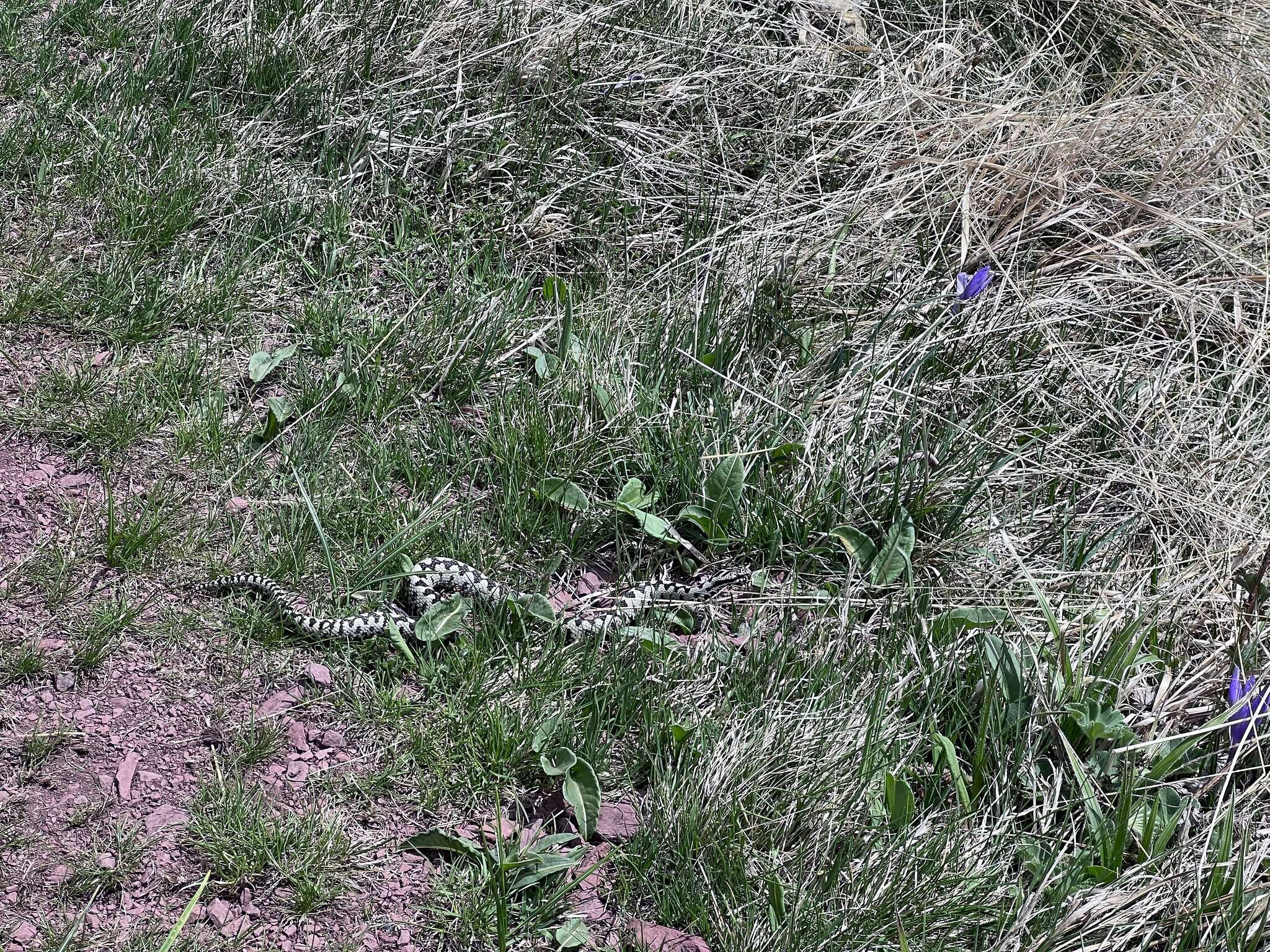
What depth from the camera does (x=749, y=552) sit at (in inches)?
147

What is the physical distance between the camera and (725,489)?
3717 mm

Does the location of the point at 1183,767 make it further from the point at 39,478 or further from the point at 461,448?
the point at 39,478

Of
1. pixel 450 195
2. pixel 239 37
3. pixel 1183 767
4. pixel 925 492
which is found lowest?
pixel 1183 767

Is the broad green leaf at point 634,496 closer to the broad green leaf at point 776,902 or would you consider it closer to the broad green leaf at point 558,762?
the broad green leaf at point 558,762

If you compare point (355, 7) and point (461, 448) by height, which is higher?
point (355, 7)

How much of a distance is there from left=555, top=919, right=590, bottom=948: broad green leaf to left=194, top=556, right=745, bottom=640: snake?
0.83 meters

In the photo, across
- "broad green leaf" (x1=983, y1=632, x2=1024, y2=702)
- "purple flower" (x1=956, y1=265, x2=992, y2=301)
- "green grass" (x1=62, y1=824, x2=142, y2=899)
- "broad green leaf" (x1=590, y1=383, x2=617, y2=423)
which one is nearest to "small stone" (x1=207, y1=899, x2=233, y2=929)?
"green grass" (x1=62, y1=824, x2=142, y2=899)

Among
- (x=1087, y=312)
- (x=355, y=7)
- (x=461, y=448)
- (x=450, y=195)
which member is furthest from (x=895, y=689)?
(x=355, y=7)

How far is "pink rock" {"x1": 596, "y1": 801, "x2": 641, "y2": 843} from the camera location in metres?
2.92

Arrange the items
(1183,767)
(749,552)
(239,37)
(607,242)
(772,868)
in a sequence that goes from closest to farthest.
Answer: (772,868) → (1183,767) → (749,552) → (607,242) → (239,37)

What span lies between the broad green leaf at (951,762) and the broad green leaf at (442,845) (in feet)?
3.95

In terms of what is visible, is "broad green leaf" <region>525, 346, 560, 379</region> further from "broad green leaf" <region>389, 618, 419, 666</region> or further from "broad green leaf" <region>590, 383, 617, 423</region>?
"broad green leaf" <region>389, 618, 419, 666</region>

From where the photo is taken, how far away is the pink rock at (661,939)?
8.80 feet

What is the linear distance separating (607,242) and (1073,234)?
196 cm
